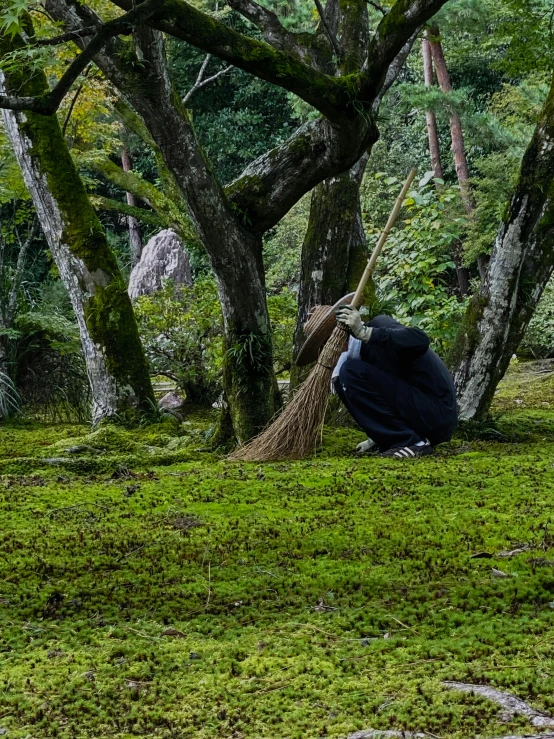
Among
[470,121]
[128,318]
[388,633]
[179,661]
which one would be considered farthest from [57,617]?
[470,121]

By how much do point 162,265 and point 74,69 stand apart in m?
14.6

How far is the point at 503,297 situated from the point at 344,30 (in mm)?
2864

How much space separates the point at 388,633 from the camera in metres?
2.51

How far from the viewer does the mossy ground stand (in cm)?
201

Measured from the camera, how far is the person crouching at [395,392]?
5.66 meters

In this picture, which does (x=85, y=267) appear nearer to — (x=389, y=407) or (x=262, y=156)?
(x=262, y=156)

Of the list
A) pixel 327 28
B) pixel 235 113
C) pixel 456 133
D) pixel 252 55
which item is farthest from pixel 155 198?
pixel 252 55

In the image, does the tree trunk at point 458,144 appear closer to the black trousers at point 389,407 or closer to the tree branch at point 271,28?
the tree branch at point 271,28

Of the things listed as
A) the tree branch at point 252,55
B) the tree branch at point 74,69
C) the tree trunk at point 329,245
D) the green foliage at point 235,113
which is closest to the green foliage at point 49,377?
the tree trunk at point 329,245

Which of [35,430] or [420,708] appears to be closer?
[420,708]

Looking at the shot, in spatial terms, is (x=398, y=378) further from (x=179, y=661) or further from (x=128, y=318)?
(x=179, y=661)

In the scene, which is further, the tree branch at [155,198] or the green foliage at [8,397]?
the tree branch at [155,198]

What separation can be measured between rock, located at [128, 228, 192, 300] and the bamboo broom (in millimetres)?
12312

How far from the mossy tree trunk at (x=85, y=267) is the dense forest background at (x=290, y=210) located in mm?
392
